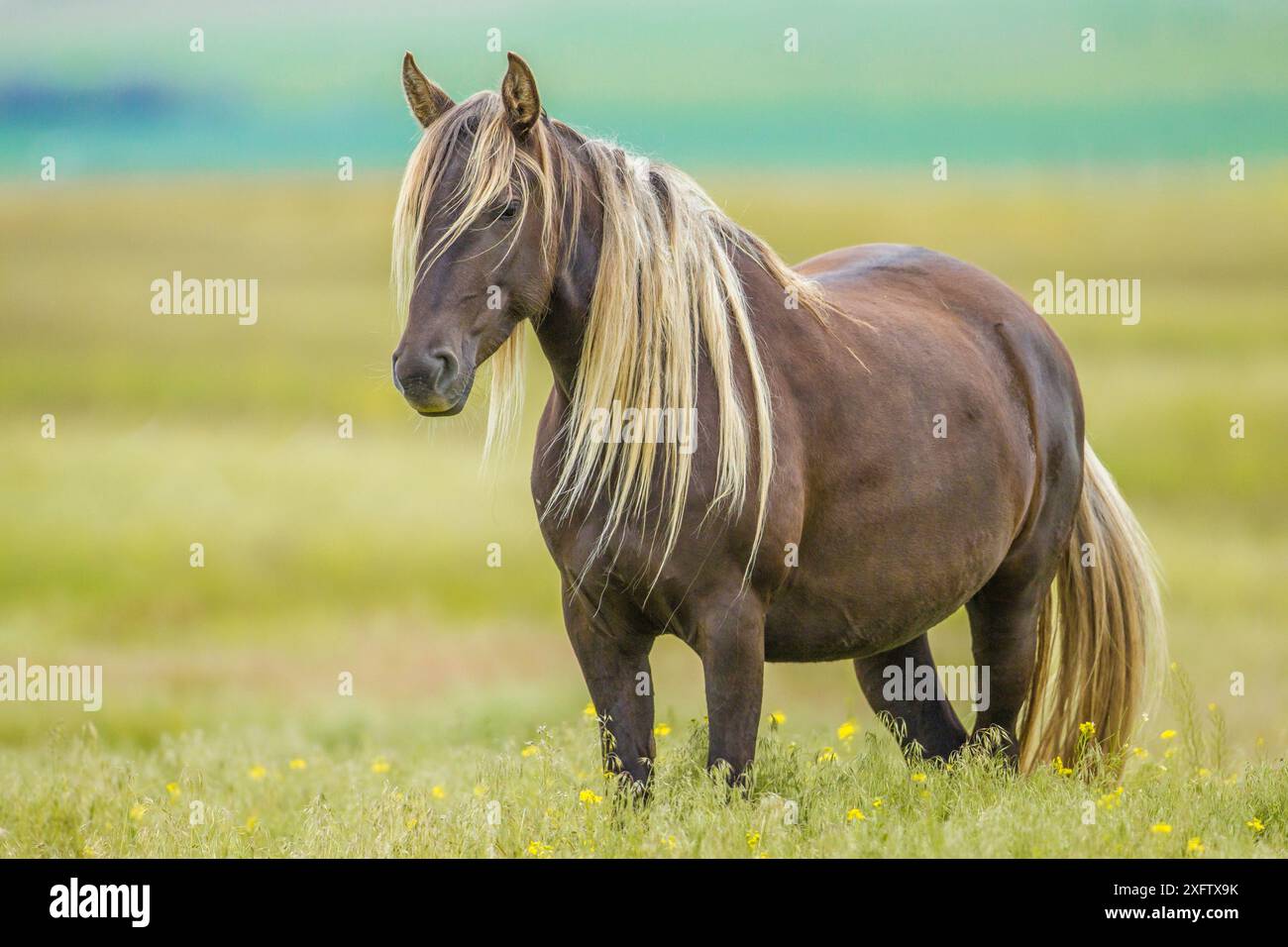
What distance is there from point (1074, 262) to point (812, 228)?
6.04 m

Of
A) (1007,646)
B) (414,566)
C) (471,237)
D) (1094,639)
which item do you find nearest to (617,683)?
(471,237)

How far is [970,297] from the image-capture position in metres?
6.48

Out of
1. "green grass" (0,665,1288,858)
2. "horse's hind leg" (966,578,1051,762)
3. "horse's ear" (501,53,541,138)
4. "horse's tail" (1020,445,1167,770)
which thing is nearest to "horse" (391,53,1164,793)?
"horse's ear" (501,53,541,138)

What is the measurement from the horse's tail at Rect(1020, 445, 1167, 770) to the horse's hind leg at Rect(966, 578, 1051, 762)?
0.85ft

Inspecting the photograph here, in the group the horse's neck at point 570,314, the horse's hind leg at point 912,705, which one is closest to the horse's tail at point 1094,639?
the horse's hind leg at point 912,705

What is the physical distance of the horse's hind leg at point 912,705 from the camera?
6.57m

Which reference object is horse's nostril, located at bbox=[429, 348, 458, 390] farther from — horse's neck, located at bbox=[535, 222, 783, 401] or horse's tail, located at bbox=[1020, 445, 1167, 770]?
horse's tail, located at bbox=[1020, 445, 1167, 770]

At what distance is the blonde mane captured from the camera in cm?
471

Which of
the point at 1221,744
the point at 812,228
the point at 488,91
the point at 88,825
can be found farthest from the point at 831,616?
the point at 812,228

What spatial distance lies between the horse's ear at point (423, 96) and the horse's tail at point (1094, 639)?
11.8ft

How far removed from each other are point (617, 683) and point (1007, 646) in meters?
2.16

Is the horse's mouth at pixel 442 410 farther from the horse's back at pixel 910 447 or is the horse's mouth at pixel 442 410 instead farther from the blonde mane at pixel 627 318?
the horse's back at pixel 910 447

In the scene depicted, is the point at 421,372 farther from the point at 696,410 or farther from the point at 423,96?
the point at 423,96

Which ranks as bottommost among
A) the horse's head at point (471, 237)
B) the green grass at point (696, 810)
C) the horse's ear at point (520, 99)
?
the green grass at point (696, 810)
